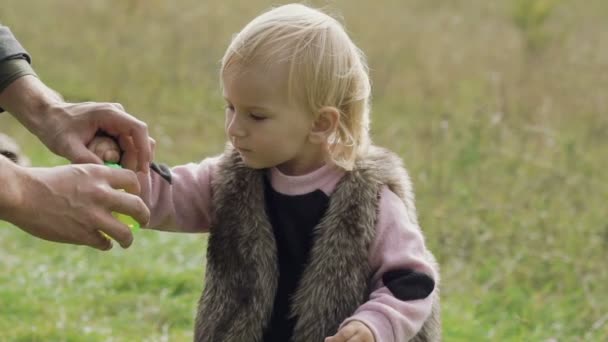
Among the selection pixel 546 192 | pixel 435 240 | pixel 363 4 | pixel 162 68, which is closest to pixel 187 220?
pixel 435 240

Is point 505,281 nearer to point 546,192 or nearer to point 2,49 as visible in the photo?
point 546,192

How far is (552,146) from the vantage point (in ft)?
23.3

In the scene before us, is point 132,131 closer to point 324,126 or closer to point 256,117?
point 256,117

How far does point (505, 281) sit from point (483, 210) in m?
0.85

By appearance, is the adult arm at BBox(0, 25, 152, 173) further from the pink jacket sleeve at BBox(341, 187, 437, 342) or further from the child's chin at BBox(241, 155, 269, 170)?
the pink jacket sleeve at BBox(341, 187, 437, 342)

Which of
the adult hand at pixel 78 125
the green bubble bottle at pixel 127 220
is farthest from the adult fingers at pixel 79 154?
the green bubble bottle at pixel 127 220

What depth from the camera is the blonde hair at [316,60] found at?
277 centimetres

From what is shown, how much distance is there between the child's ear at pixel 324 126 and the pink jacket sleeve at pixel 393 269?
9.3 inches

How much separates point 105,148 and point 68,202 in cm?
41

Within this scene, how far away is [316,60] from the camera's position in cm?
279

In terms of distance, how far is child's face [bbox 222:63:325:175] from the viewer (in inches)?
109

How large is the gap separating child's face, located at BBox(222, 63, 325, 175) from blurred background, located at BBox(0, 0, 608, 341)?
1845 mm

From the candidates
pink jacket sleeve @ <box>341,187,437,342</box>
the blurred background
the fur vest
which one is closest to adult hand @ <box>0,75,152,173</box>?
the fur vest

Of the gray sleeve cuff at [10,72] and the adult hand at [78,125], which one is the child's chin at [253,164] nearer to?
the adult hand at [78,125]
